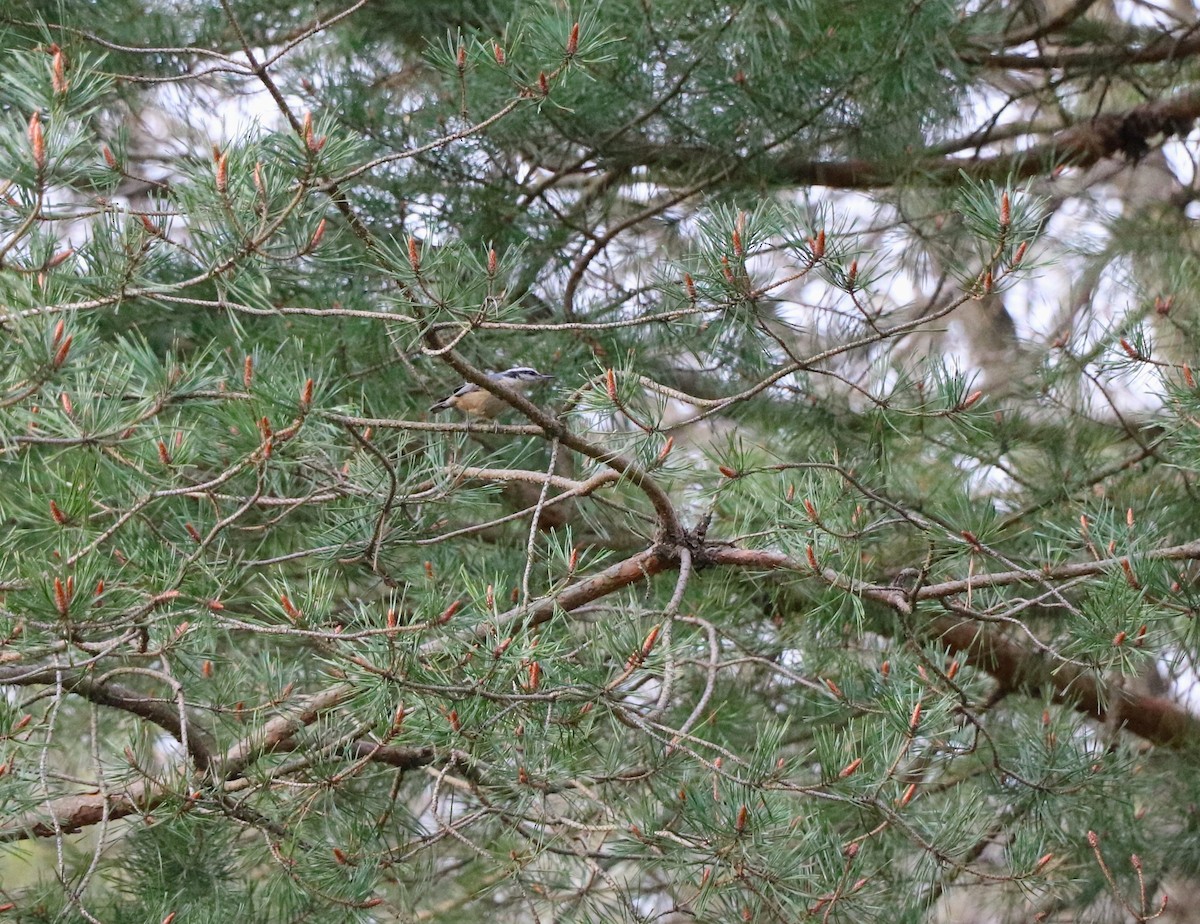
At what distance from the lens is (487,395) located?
6.17ft

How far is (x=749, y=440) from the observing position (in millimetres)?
2021

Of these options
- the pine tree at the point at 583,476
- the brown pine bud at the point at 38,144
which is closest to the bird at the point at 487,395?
the pine tree at the point at 583,476

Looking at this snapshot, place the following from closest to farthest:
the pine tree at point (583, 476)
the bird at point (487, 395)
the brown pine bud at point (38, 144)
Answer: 1. the brown pine bud at point (38, 144)
2. the pine tree at point (583, 476)
3. the bird at point (487, 395)

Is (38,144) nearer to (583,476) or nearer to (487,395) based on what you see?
(583,476)

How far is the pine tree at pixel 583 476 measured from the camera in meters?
1.01

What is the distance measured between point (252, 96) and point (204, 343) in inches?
25.0

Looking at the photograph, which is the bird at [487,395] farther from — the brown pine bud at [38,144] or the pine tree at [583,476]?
the brown pine bud at [38,144]

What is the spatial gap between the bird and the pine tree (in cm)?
5

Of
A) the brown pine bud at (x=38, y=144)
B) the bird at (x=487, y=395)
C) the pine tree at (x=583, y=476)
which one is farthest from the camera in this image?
the bird at (x=487, y=395)

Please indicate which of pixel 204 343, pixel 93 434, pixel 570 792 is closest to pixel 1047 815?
pixel 570 792

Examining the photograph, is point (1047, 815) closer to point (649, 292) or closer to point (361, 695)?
point (361, 695)

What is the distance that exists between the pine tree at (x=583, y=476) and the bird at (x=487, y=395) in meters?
0.05

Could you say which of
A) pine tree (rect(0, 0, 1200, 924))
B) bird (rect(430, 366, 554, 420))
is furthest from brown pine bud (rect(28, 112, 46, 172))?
bird (rect(430, 366, 554, 420))

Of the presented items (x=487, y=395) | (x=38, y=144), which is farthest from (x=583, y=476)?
(x=38, y=144)
